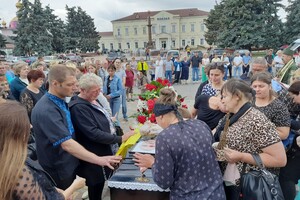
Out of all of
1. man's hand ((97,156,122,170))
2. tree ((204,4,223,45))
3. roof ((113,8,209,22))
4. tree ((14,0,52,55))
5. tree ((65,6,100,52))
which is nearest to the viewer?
man's hand ((97,156,122,170))

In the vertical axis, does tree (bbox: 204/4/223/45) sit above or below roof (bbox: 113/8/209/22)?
below

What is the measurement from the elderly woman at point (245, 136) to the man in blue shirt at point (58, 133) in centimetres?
111

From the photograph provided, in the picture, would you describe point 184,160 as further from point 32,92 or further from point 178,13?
point 178,13

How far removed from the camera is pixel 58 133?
248 centimetres

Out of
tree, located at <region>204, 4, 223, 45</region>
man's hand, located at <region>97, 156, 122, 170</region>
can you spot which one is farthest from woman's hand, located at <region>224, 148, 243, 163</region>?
tree, located at <region>204, 4, 223, 45</region>

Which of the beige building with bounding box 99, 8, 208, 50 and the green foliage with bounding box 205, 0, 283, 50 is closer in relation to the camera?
the green foliage with bounding box 205, 0, 283, 50

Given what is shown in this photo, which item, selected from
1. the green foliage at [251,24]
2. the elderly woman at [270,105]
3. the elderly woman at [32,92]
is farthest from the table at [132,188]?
the green foliage at [251,24]

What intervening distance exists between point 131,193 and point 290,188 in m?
1.75

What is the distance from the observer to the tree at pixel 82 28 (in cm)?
5056

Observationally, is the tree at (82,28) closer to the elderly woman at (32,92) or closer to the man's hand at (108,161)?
the elderly woman at (32,92)

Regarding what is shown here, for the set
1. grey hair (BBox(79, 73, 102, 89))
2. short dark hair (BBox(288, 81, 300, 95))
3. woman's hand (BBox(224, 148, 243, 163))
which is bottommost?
woman's hand (BBox(224, 148, 243, 163))

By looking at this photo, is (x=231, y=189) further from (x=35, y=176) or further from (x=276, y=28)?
(x=276, y=28)

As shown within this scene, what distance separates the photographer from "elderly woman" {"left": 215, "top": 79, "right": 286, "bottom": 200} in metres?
2.14

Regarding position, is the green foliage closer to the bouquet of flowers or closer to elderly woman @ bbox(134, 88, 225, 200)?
the bouquet of flowers
